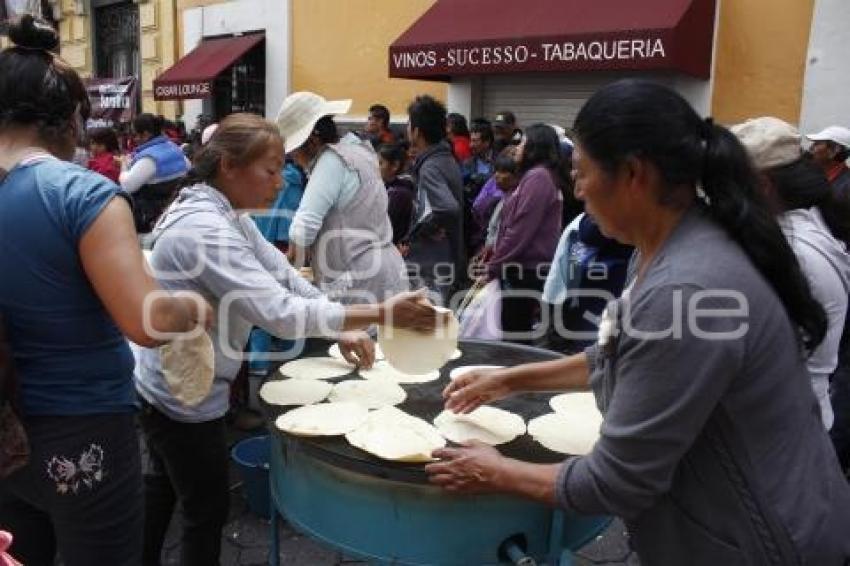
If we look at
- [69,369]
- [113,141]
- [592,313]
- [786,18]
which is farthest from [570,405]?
[113,141]

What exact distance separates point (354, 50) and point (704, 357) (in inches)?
366

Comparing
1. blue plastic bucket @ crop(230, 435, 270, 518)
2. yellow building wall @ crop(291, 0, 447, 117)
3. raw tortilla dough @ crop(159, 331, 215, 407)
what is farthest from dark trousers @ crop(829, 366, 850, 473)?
yellow building wall @ crop(291, 0, 447, 117)

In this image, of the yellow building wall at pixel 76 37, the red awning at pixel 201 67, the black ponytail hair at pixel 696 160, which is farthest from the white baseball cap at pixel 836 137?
the yellow building wall at pixel 76 37

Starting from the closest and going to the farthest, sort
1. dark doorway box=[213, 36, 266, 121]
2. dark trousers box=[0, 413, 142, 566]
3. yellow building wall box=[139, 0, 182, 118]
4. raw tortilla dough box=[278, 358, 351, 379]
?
dark trousers box=[0, 413, 142, 566]
raw tortilla dough box=[278, 358, 351, 379]
dark doorway box=[213, 36, 266, 121]
yellow building wall box=[139, 0, 182, 118]

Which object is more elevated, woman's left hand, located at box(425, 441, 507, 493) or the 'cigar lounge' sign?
the 'cigar lounge' sign

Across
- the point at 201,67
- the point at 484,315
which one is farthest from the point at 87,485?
the point at 201,67

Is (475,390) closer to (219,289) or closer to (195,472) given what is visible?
(219,289)

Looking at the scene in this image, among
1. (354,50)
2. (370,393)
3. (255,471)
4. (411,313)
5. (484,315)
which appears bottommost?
(255,471)

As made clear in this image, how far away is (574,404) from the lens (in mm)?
2166

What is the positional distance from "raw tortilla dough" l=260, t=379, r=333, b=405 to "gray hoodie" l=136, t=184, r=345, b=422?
0.13 m

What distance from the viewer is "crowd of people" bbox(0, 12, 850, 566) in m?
1.20

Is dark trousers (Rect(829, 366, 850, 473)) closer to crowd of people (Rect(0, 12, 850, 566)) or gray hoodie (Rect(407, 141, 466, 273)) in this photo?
crowd of people (Rect(0, 12, 850, 566))

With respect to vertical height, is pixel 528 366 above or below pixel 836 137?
below

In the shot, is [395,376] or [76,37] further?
[76,37]
